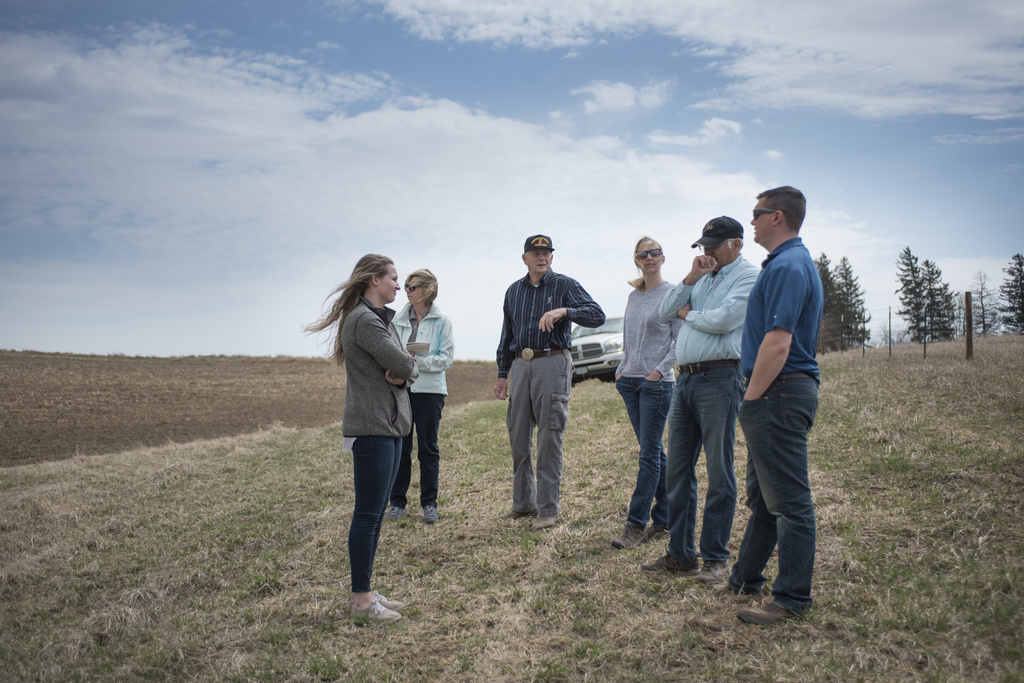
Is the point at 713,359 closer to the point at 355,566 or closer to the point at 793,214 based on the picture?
the point at 793,214

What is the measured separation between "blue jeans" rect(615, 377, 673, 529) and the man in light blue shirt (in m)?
0.62

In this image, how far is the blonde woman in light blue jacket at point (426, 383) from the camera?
18.9ft

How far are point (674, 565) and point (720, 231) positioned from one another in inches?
82.4

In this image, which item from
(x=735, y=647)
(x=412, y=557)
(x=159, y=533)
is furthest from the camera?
(x=159, y=533)

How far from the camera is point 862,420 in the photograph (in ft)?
25.2

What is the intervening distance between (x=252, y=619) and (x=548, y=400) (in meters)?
2.61

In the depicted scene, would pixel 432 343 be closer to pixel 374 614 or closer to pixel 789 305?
pixel 374 614

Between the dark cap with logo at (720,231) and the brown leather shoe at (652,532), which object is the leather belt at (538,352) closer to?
the brown leather shoe at (652,532)

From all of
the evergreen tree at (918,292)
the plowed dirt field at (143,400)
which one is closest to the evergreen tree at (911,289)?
the evergreen tree at (918,292)

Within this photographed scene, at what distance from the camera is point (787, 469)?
305 cm

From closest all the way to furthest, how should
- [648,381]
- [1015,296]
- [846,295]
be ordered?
[648,381] → [1015,296] → [846,295]

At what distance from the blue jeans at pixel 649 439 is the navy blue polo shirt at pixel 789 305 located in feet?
4.55

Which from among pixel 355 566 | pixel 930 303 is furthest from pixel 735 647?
pixel 930 303

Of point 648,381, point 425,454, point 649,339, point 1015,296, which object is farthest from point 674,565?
point 1015,296
